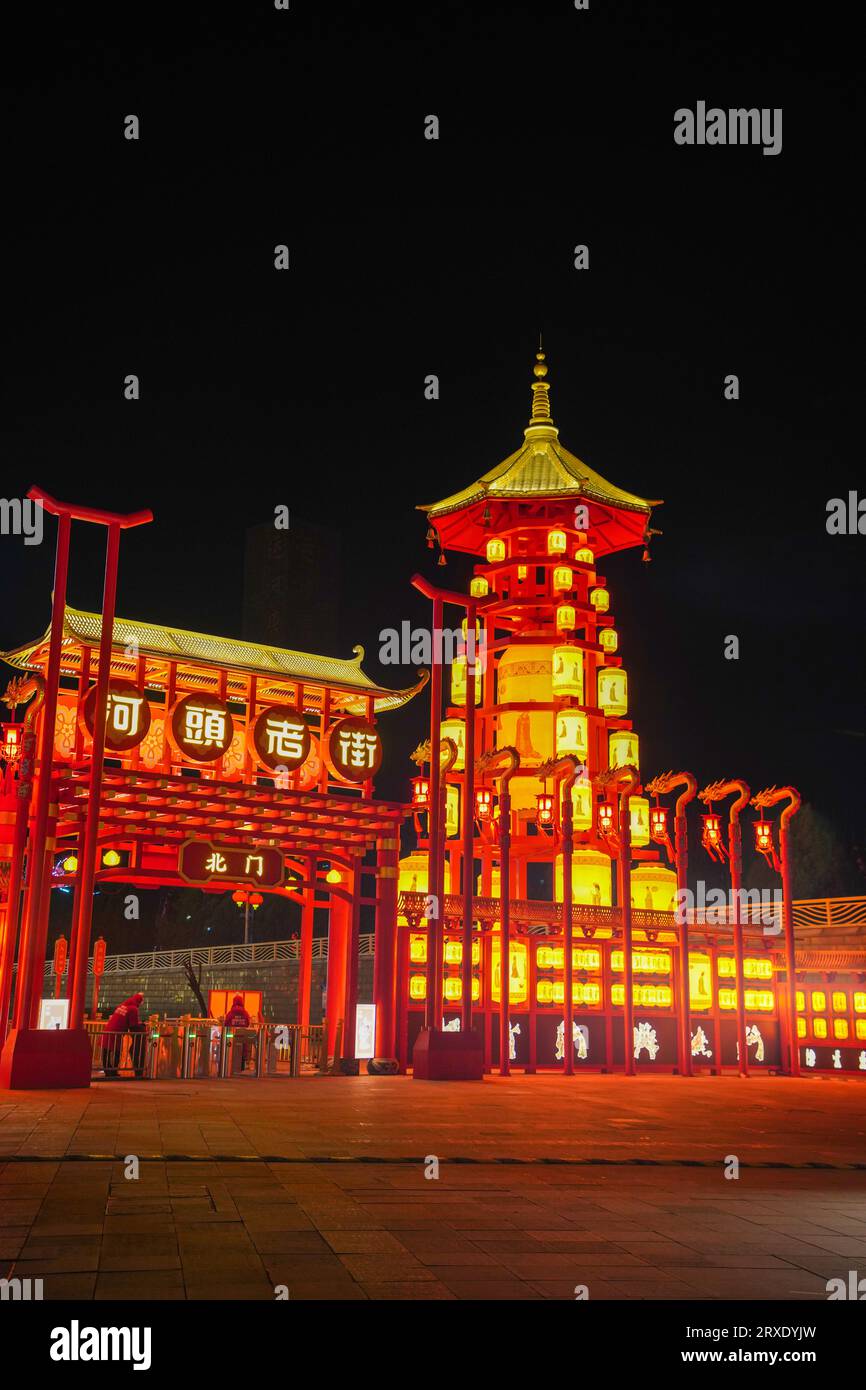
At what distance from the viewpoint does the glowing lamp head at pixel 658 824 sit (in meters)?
30.9

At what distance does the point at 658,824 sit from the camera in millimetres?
30938

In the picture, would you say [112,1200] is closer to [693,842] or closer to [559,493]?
[559,493]

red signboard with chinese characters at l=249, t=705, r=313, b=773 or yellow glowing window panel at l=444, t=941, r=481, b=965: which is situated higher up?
red signboard with chinese characters at l=249, t=705, r=313, b=773

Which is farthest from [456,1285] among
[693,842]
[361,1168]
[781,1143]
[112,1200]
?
[693,842]

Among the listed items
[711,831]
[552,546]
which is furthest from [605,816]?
[552,546]

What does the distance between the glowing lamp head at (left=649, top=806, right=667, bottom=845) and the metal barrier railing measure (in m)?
11.8

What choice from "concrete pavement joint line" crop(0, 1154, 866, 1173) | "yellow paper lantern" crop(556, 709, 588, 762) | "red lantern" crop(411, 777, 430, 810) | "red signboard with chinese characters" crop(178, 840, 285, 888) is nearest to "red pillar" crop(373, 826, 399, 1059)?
"red signboard with chinese characters" crop(178, 840, 285, 888)

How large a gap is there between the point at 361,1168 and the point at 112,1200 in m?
2.35

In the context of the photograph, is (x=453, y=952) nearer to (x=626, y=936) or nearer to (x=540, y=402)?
(x=626, y=936)

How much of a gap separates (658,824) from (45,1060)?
1839 centimetres

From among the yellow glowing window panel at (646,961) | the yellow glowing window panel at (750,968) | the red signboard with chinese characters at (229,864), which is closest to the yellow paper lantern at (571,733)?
the yellow glowing window panel at (646,961)

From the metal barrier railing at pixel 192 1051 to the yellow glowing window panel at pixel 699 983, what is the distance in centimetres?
1083

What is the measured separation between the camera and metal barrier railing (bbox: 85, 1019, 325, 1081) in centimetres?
1897

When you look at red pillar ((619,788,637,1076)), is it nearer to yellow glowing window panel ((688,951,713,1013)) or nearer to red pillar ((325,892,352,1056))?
yellow glowing window panel ((688,951,713,1013))
